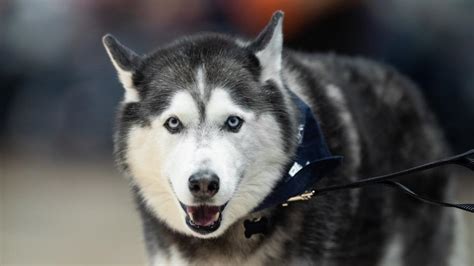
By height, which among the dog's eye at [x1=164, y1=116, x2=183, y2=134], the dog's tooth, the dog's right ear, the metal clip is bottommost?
the dog's tooth

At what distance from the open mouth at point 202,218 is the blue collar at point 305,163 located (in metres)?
0.37

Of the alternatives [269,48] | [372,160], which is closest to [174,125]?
[269,48]

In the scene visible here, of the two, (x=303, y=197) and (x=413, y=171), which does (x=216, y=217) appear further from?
(x=413, y=171)

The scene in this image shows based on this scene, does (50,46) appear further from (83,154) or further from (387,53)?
(387,53)

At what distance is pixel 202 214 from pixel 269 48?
0.88m

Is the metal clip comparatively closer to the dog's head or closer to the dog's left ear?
the dog's head

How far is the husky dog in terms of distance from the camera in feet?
13.0

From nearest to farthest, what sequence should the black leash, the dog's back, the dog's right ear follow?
1. the black leash
2. the dog's right ear
3. the dog's back

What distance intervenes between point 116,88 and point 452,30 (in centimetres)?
408

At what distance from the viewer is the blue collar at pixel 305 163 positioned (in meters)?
4.25

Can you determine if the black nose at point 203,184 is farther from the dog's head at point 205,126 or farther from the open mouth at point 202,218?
the open mouth at point 202,218

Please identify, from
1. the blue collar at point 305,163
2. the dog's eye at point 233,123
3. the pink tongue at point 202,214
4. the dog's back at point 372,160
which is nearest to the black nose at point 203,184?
the pink tongue at point 202,214

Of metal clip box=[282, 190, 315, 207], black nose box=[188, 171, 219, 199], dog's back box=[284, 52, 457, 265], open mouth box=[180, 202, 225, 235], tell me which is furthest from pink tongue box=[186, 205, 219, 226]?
dog's back box=[284, 52, 457, 265]

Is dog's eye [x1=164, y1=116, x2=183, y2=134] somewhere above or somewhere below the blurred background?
below
